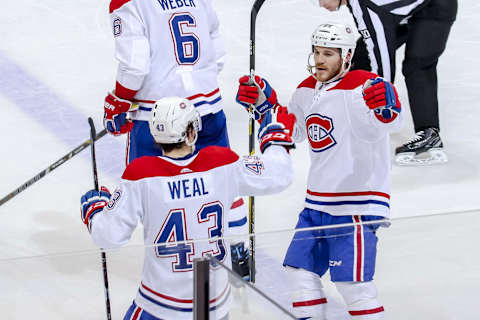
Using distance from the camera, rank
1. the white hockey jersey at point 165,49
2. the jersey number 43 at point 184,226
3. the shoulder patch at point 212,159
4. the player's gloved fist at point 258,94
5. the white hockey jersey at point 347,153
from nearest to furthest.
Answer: the jersey number 43 at point 184,226, the shoulder patch at point 212,159, the white hockey jersey at point 347,153, the player's gloved fist at point 258,94, the white hockey jersey at point 165,49

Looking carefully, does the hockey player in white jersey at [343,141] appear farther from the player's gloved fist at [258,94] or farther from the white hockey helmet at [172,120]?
the white hockey helmet at [172,120]

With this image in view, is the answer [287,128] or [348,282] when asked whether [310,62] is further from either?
[348,282]

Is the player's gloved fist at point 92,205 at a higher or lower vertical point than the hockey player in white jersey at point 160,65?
lower

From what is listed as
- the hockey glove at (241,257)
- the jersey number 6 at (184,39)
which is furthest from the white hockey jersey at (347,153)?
the jersey number 6 at (184,39)

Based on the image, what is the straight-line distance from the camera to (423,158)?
4328 millimetres

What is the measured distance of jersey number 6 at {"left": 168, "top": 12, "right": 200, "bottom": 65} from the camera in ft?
10.4

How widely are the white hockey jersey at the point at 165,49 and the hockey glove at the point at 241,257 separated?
0.91 m

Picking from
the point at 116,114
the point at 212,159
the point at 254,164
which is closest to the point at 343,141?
the point at 254,164

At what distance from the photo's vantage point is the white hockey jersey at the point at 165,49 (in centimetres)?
313

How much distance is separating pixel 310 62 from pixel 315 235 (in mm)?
813

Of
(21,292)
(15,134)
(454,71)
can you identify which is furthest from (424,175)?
(21,292)

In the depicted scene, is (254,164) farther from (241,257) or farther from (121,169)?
(121,169)

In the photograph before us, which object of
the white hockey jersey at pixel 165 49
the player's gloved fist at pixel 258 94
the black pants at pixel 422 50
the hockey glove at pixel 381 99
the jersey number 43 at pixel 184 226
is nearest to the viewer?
the jersey number 43 at pixel 184 226

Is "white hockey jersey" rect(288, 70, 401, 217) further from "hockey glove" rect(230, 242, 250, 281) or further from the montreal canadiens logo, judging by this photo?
"hockey glove" rect(230, 242, 250, 281)
